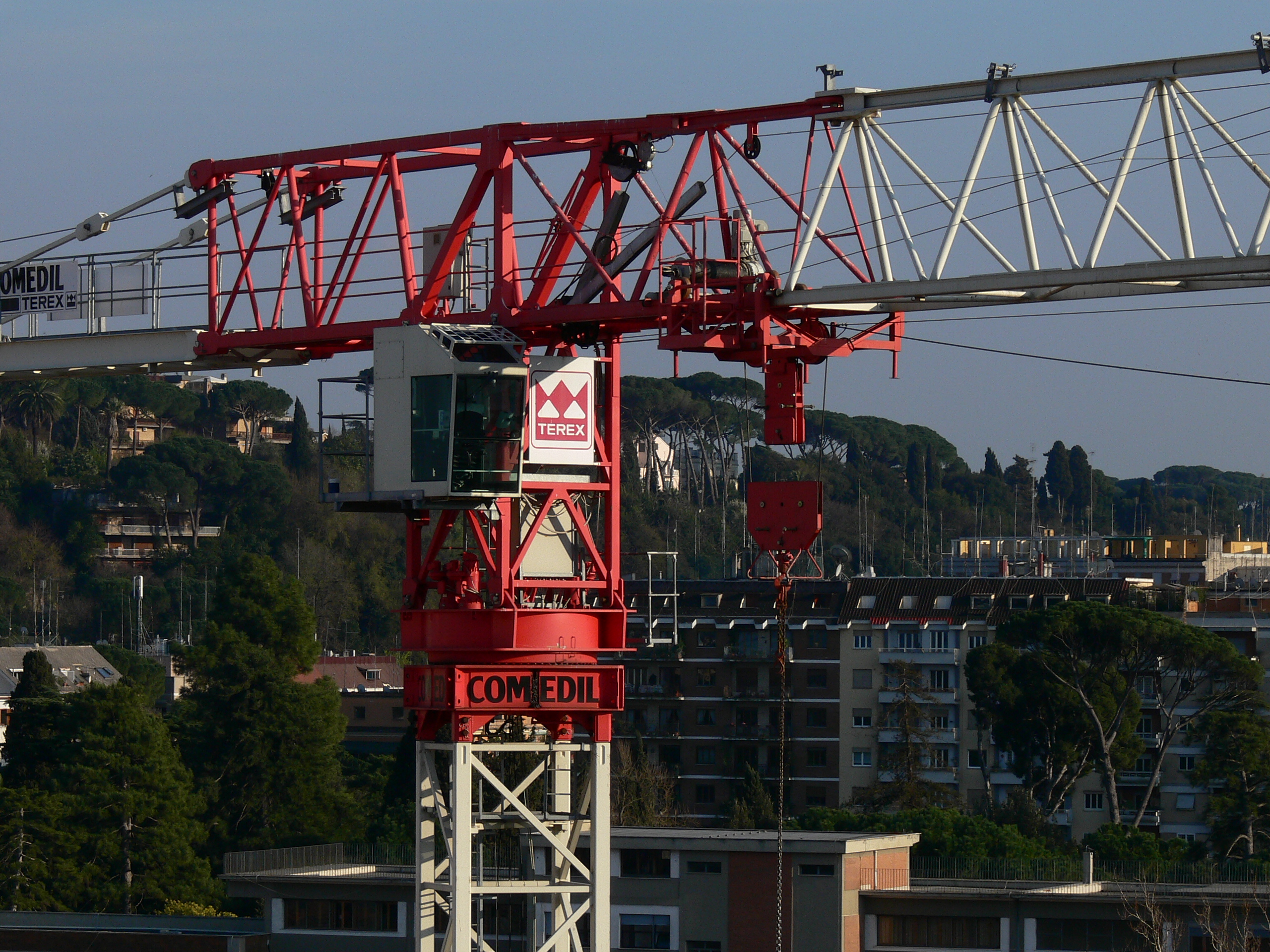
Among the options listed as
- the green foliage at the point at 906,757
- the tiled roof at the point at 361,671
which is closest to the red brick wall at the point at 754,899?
the green foliage at the point at 906,757

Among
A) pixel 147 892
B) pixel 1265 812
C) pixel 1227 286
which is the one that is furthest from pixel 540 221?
pixel 1265 812

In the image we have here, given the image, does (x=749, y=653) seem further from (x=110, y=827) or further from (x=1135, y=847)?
(x=110, y=827)

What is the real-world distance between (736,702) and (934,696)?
1168 centimetres

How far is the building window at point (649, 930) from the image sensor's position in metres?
66.5

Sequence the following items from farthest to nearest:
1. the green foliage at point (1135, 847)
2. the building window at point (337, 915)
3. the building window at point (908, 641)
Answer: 1. the building window at point (908, 641)
2. the green foliage at point (1135, 847)
3. the building window at point (337, 915)

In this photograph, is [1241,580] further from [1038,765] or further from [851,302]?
[851,302]

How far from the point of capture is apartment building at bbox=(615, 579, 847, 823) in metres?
117

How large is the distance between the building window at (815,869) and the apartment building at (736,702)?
5075cm

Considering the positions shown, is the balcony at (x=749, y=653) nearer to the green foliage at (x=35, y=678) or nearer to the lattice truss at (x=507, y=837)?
the green foliage at (x=35, y=678)

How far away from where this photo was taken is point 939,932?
209 feet

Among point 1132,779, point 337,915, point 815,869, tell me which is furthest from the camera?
point 1132,779

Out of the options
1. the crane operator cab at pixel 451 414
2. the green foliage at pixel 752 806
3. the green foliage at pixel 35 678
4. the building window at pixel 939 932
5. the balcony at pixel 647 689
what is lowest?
the green foliage at pixel 752 806

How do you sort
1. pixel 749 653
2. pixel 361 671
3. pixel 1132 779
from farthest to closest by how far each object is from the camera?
1. pixel 361 671
2. pixel 749 653
3. pixel 1132 779

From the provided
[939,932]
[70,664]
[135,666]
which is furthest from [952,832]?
[135,666]
